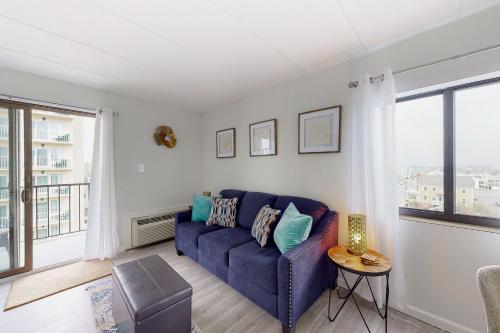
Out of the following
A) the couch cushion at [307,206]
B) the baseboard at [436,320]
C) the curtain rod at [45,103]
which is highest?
the curtain rod at [45,103]

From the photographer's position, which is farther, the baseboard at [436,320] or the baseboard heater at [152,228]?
the baseboard heater at [152,228]

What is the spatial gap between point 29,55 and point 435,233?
13.5ft

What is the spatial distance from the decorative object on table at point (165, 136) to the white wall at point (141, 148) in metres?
0.08

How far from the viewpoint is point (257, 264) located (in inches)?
68.9

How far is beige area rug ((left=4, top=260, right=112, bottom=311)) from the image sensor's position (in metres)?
1.97

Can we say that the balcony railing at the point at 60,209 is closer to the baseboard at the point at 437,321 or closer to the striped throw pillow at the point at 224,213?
the striped throw pillow at the point at 224,213

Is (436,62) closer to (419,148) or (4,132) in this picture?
(419,148)

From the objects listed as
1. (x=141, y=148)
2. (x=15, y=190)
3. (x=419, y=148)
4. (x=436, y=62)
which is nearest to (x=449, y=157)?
(x=419, y=148)

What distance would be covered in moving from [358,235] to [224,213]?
5.49 ft

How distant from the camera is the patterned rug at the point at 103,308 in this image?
63.4 inches

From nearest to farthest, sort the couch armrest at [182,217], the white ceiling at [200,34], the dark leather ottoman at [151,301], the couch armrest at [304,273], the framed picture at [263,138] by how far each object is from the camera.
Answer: the dark leather ottoman at [151,301]
the white ceiling at [200,34]
the couch armrest at [304,273]
the framed picture at [263,138]
the couch armrest at [182,217]

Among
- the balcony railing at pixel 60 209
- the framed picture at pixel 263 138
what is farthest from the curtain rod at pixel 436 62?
the balcony railing at pixel 60 209

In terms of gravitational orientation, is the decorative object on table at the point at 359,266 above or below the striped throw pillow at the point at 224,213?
below

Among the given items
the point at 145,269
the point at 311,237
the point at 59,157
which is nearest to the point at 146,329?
the point at 145,269
